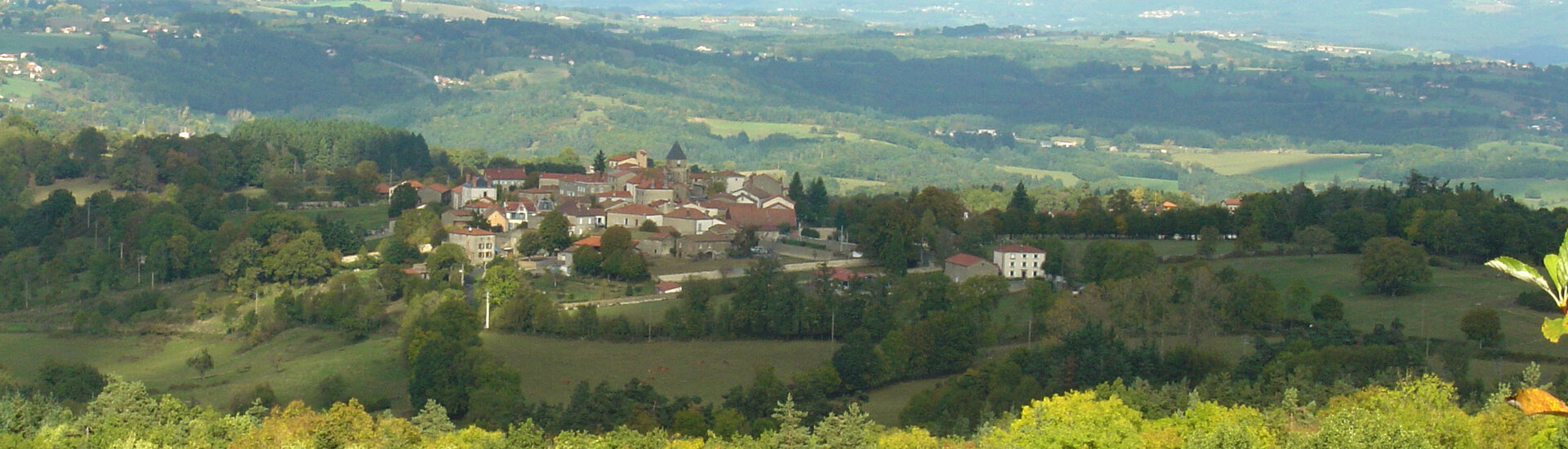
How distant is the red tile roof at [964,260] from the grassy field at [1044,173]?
6142 cm

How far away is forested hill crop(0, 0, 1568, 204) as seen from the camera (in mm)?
127812

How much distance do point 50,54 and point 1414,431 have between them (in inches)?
6301

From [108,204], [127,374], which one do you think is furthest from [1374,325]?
[108,204]

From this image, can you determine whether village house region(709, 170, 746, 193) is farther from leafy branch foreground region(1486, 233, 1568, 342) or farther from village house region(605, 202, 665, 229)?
leafy branch foreground region(1486, 233, 1568, 342)

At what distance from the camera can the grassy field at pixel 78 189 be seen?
7538 centimetres

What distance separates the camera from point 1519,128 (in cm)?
16025

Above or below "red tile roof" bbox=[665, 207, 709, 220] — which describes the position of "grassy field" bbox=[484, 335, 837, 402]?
below

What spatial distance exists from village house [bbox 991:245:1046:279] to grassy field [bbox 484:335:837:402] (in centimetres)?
1117

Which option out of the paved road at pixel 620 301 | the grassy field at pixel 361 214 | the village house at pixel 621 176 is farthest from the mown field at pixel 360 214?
the paved road at pixel 620 301

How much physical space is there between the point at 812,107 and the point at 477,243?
11659 centimetres

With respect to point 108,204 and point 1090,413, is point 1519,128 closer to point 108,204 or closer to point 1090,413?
point 108,204

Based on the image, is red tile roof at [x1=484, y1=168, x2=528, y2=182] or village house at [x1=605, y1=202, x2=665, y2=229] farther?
red tile roof at [x1=484, y1=168, x2=528, y2=182]

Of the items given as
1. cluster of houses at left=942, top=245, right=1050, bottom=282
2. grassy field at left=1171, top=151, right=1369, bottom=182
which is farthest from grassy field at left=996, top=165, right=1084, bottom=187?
cluster of houses at left=942, top=245, right=1050, bottom=282

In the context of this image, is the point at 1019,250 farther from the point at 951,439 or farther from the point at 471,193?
the point at 951,439
